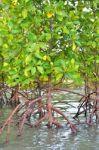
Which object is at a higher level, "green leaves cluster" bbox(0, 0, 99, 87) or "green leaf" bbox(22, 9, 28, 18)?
"green leaf" bbox(22, 9, 28, 18)

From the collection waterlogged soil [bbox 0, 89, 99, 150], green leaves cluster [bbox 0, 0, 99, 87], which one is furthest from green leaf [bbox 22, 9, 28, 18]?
waterlogged soil [bbox 0, 89, 99, 150]

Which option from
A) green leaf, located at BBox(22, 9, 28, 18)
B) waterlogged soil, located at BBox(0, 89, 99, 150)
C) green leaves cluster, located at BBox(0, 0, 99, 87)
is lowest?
waterlogged soil, located at BBox(0, 89, 99, 150)

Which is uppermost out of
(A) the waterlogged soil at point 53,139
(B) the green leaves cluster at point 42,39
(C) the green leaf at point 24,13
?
(C) the green leaf at point 24,13

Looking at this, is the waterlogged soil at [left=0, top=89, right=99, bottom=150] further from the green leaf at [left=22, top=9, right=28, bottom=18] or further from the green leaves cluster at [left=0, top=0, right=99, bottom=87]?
the green leaf at [left=22, top=9, right=28, bottom=18]

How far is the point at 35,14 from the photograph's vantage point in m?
7.63

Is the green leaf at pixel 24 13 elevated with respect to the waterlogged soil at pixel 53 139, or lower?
elevated

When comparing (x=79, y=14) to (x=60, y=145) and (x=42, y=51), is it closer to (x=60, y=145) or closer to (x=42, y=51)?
(x=42, y=51)

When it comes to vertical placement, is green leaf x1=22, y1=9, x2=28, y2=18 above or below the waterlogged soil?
above

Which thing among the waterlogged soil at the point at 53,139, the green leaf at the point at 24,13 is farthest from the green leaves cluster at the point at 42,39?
the waterlogged soil at the point at 53,139

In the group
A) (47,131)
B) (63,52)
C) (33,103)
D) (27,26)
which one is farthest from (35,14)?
(47,131)

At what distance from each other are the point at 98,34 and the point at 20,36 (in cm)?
136

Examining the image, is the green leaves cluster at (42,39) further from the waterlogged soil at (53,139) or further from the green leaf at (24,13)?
the waterlogged soil at (53,139)

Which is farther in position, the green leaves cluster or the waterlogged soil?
the green leaves cluster

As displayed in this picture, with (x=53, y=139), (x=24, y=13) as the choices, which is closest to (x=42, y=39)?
(x=24, y=13)
